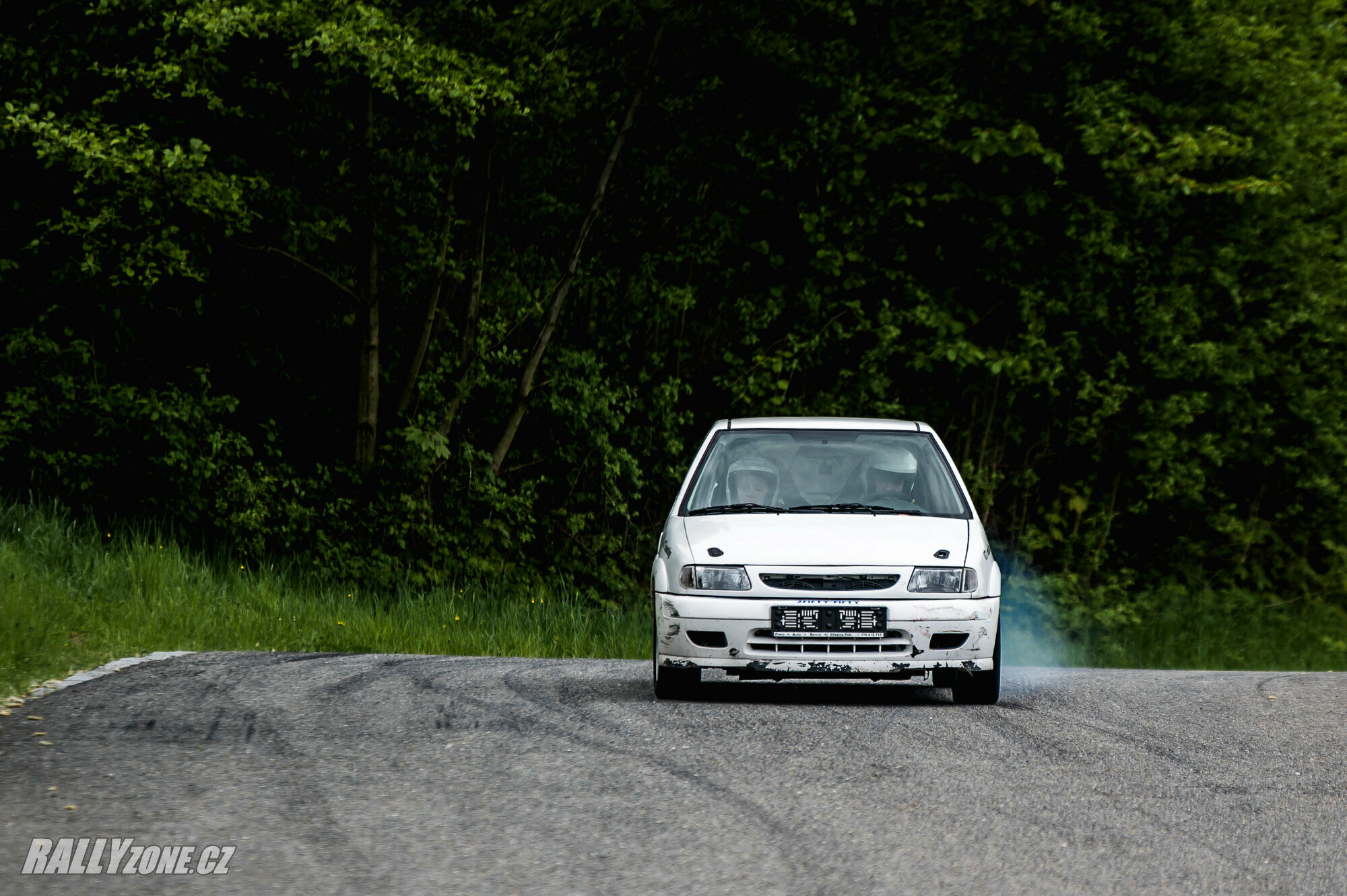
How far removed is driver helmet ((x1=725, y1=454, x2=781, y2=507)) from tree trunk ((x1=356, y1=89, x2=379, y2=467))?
8122mm

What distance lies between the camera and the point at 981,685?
9102 millimetres

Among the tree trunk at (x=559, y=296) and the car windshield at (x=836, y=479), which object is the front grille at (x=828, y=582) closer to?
the car windshield at (x=836, y=479)

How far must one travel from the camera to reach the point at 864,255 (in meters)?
19.2

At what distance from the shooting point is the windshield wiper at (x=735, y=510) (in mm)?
9414

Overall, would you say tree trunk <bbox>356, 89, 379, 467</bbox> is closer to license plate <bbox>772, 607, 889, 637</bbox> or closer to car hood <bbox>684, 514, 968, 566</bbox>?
car hood <bbox>684, 514, 968, 566</bbox>

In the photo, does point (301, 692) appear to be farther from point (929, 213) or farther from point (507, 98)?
point (929, 213)

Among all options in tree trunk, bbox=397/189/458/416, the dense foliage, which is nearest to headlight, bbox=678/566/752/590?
the dense foliage

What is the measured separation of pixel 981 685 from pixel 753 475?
188cm

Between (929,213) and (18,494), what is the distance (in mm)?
10679

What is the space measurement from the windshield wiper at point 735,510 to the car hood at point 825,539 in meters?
0.08

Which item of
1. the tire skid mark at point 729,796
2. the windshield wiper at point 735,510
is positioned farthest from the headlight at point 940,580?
the tire skid mark at point 729,796

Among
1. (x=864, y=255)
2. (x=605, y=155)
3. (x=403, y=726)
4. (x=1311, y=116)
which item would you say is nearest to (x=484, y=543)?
(x=605, y=155)

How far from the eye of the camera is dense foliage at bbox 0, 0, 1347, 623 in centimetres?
1602

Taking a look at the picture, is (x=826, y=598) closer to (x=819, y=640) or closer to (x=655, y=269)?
(x=819, y=640)
